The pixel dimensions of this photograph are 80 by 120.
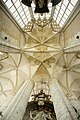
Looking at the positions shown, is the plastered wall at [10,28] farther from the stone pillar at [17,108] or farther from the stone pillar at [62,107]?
the stone pillar at [62,107]

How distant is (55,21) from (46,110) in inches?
312

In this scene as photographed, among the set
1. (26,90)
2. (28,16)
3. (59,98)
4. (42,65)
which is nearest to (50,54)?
(42,65)

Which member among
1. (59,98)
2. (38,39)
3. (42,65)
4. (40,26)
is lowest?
(59,98)

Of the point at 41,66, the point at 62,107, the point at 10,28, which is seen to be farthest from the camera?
the point at 41,66

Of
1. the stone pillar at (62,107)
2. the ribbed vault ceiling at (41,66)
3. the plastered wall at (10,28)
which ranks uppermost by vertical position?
the plastered wall at (10,28)

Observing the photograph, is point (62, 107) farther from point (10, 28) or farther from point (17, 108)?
point (10, 28)

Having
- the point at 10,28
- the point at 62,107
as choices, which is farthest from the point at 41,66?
the point at 62,107

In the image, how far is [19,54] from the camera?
52.1ft

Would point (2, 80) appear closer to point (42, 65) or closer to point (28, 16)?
point (42, 65)

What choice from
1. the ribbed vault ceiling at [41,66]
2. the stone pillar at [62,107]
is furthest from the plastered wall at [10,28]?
the stone pillar at [62,107]

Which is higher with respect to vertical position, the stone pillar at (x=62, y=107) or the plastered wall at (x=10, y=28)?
the plastered wall at (x=10, y=28)

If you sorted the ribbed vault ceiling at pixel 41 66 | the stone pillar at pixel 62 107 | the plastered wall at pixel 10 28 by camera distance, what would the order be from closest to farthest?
the stone pillar at pixel 62 107
the plastered wall at pixel 10 28
the ribbed vault ceiling at pixel 41 66

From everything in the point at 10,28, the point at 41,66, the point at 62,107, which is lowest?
the point at 62,107

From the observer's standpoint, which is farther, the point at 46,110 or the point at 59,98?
the point at 46,110
